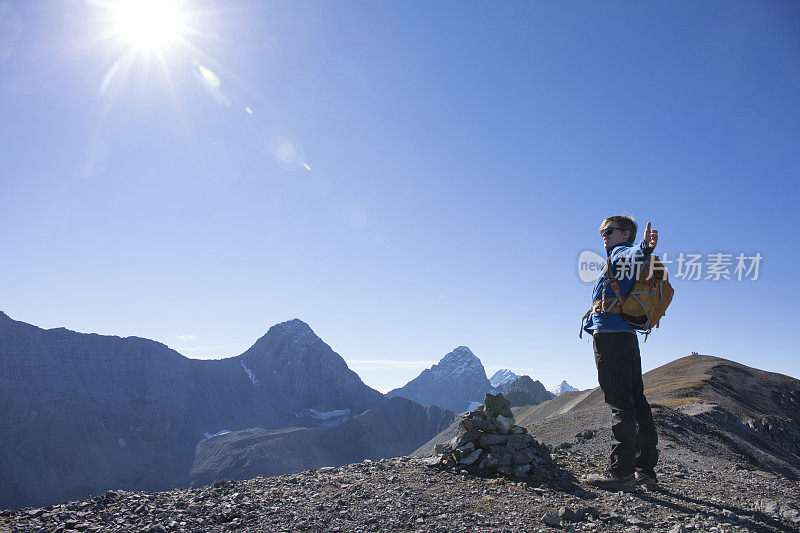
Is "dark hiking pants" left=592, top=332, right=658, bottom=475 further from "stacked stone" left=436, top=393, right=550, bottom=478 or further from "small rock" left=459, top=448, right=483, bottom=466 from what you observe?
"small rock" left=459, top=448, right=483, bottom=466

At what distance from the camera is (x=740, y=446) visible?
21.7 meters

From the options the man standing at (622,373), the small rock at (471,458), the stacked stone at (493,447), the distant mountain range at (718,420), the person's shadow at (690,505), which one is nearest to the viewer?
the person's shadow at (690,505)

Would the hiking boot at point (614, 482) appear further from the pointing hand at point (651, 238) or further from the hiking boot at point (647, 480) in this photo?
the pointing hand at point (651, 238)

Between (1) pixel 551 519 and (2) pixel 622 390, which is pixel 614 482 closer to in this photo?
(2) pixel 622 390

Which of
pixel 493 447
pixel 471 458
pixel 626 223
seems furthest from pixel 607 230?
pixel 471 458

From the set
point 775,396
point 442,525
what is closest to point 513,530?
point 442,525

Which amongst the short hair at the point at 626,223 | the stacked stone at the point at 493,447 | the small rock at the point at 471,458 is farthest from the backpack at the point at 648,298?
the small rock at the point at 471,458

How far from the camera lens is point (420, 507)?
19.5 ft

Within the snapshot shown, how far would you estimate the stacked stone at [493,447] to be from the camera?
8016 millimetres

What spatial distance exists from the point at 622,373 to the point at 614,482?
190cm

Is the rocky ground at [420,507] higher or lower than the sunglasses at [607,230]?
lower

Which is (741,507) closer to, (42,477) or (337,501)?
(337,501)

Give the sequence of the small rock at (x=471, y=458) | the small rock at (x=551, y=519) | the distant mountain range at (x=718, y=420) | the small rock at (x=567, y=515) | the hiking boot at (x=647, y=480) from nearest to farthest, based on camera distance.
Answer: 1. the small rock at (x=551, y=519)
2. the small rock at (x=567, y=515)
3. the hiking boot at (x=647, y=480)
4. the small rock at (x=471, y=458)
5. the distant mountain range at (x=718, y=420)

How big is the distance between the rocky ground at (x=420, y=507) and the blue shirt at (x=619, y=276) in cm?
269
